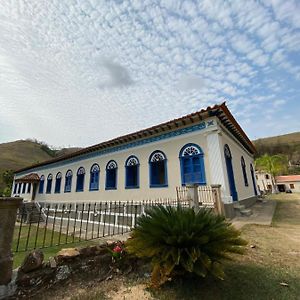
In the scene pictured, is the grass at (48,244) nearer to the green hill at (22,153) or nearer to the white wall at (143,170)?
the white wall at (143,170)

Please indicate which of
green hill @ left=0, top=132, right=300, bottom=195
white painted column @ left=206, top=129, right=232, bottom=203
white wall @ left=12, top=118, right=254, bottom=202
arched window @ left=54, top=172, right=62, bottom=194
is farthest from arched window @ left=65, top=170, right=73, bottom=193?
green hill @ left=0, top=132, right=300, bottom=195

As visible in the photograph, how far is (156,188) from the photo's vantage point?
1055 cm

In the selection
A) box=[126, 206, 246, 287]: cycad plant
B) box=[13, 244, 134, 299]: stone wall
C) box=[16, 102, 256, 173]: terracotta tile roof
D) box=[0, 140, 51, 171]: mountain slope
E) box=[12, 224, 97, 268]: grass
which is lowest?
box=[12, 224, 97, 268]: grass

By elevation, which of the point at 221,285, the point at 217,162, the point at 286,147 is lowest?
the point at 221,285

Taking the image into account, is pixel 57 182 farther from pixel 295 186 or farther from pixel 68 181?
pixel 295 186

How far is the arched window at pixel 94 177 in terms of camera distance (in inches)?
562

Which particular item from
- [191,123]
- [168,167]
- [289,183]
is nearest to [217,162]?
[191,123]

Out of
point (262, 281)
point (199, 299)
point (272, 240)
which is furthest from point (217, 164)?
point (199, 299)

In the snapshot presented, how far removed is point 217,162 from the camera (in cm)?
869

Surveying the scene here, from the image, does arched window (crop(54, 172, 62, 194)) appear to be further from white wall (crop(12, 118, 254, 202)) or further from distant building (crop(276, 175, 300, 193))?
distant building (crop(276, 175, 300, 193))

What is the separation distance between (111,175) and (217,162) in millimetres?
7423

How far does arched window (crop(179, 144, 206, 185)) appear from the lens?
30.0 ft

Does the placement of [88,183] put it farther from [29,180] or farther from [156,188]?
[29,180]

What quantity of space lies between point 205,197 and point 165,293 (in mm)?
6332
